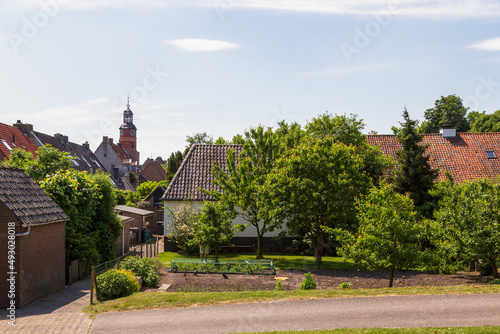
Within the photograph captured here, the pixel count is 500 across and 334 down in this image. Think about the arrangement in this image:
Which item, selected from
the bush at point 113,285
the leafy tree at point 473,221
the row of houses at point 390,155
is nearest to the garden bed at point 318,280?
the leafy tree at point 473,221

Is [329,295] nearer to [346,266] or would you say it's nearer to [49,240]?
[49,240]

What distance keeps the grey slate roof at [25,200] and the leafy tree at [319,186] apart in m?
12.1

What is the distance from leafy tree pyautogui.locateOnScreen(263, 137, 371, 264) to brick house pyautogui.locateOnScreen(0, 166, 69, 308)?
40.1 feet

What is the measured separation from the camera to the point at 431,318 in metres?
11.7

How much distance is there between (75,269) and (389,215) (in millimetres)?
13329

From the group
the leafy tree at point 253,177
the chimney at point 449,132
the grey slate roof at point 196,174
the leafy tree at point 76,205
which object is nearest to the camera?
the leafy tree at point 76,205

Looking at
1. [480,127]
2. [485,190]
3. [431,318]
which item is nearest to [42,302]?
[431,318]

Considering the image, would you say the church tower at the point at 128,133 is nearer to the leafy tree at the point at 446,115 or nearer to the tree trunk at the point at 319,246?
the leafy tree at the point at 446,115

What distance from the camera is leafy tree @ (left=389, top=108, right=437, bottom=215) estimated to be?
27875mm

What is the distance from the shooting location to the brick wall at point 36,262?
14586 mm

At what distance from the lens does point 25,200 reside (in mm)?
16062

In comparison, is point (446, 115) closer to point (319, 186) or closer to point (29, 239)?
point (319, 186)

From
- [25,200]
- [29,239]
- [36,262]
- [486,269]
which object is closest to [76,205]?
[25,200]

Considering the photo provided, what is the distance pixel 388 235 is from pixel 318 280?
504 centimetres
